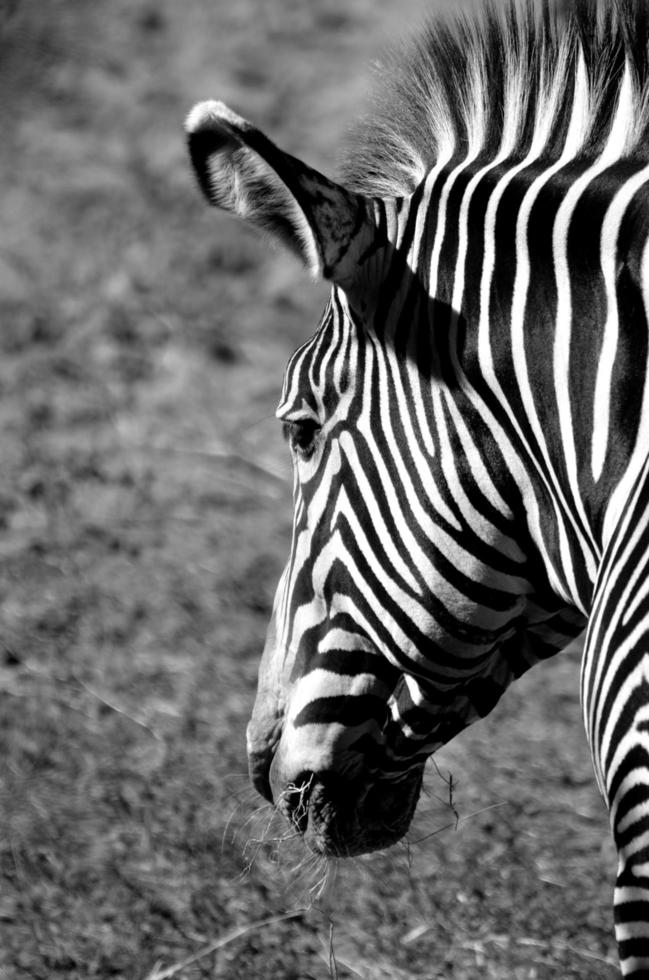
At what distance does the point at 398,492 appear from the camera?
2379 mm

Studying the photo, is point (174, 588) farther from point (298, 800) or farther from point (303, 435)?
point (303, 435)

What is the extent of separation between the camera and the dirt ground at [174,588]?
12.5 ft

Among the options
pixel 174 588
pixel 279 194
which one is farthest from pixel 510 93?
pixel 174 588

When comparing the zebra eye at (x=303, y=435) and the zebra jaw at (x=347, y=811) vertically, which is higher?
the zebra eye at (x=303, y=435)

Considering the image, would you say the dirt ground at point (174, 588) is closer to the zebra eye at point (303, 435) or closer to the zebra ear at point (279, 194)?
the zebra eye at point (303, 435)

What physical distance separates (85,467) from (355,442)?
4.30 m

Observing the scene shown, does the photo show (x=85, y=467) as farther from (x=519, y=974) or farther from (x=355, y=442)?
(x=355, y=442)

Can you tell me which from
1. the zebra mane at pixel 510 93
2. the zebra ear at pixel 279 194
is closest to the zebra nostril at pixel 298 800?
the zebra ear at pixel 279 194

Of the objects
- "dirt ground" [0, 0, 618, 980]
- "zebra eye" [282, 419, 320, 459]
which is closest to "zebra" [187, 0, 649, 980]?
"zebra eye" [282, 419, 320, 459]

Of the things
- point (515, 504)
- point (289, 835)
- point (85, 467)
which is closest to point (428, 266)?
point (515, 504)

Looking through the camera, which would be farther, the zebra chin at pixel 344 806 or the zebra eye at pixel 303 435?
the zebra chin at pixel 344 806

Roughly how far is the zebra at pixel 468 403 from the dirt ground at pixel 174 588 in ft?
1.70

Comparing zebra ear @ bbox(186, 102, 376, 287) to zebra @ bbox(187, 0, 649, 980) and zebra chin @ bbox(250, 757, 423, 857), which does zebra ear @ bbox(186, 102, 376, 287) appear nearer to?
zebra @ bbox(187, 0, 649, 980)

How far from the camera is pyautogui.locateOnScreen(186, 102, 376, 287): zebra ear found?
2.17 metres
